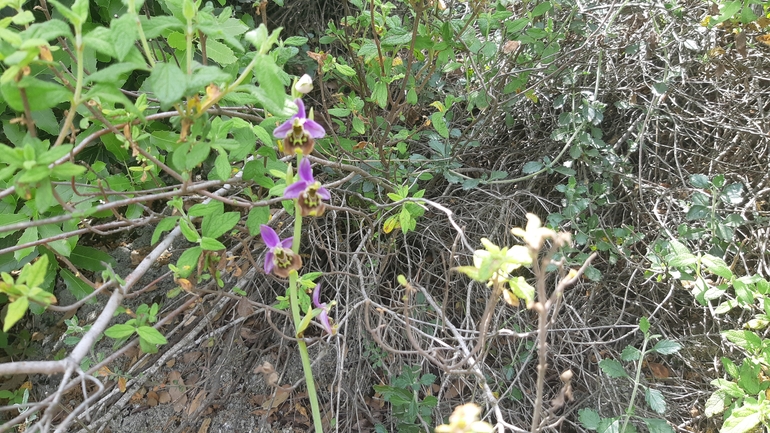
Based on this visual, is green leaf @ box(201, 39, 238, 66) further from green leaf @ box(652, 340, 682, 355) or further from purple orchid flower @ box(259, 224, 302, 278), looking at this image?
green leaf @ box(652, 340, 682, 355)

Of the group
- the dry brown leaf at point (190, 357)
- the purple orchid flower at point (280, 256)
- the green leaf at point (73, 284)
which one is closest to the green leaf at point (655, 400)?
the purple orchid flower at point (280, 256)

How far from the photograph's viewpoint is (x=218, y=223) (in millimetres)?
1273

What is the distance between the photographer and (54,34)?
85 centimetres

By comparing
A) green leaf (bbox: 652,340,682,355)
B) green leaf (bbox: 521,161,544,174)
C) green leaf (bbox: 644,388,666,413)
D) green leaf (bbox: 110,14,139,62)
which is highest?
green leaf (bbox: 110,14,139,62)

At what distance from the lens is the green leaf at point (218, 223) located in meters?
1.27

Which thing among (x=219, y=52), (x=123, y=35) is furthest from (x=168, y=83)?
(x=219, y=52)

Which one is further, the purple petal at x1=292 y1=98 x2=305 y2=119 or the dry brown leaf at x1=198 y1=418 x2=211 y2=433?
the dry brown leaf at x1=198 y1=418 x2=211 y2=433

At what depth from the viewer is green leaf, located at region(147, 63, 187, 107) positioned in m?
0.84

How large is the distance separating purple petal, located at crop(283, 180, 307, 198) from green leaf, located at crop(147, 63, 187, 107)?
0.86 feet

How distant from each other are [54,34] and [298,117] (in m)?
0.45

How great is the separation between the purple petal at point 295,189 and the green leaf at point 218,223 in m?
0.32

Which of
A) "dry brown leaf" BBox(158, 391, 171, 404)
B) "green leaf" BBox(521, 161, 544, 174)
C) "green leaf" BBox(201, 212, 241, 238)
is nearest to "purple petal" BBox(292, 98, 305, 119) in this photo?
"green leaf" BBox(201, 212, 241, 238)

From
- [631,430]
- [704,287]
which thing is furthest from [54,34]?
[704,287]

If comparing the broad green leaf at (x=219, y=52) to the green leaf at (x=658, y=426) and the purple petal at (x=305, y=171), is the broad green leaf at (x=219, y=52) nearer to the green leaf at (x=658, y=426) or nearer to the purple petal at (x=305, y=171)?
the purple petal at (x=305, y=171)
